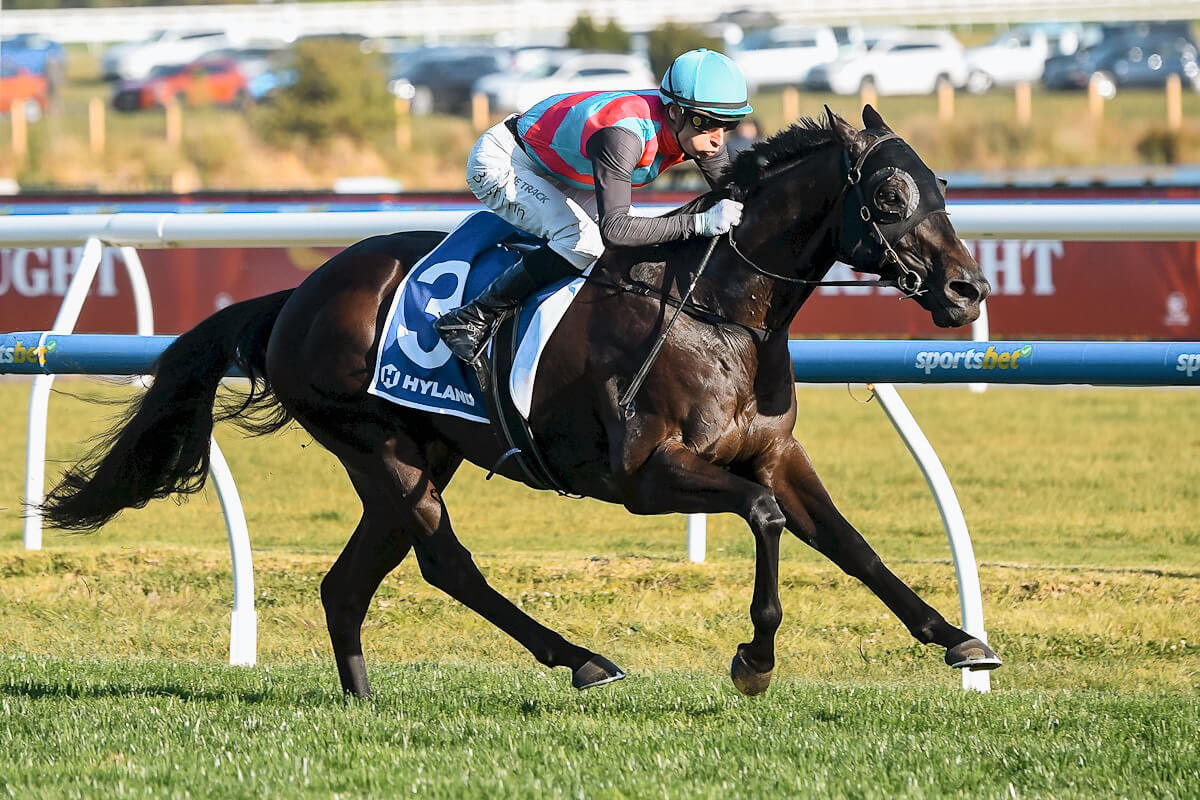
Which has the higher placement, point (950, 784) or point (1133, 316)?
point (1133, 316)

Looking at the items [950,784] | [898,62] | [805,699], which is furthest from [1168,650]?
[898,62]

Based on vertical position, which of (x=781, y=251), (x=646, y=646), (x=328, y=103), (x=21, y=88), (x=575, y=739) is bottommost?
(x=646, y=646)

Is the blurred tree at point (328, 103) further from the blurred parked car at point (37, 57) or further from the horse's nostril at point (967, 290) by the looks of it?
the horse's nostril at point (967, 290)

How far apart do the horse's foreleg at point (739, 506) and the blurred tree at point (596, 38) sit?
3307 centimetres

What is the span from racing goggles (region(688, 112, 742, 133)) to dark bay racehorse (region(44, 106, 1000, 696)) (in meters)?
0.10

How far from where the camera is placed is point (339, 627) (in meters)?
4.85

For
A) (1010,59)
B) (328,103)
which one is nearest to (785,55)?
(1010,59)

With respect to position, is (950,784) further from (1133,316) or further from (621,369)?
(1133,316)

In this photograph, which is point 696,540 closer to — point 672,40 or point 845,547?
point 845,547

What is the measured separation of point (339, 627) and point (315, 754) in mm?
956

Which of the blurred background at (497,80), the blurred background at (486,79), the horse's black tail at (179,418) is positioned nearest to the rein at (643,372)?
the horse's black tail at (179,418)

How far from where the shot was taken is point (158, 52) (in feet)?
135

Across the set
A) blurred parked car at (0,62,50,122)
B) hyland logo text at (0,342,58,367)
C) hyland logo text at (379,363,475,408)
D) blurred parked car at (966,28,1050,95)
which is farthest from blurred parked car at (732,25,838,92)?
hyland logo text at (379,363,475,408)

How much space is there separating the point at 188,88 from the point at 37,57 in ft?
14.0
